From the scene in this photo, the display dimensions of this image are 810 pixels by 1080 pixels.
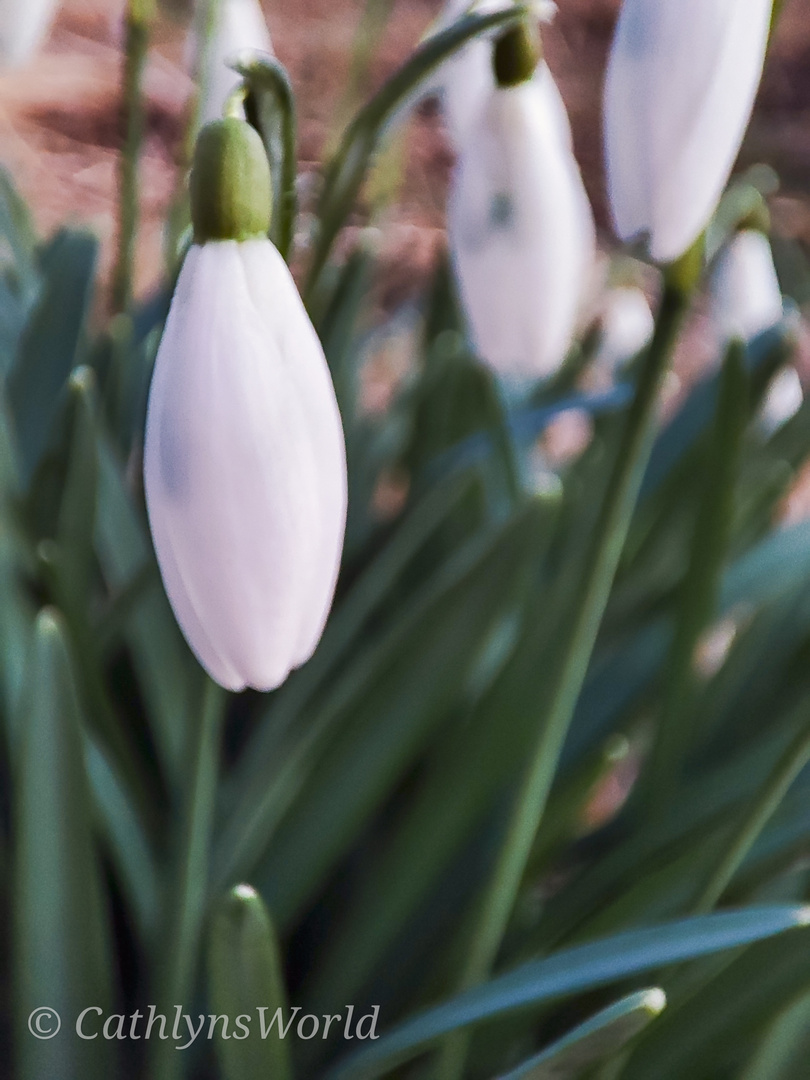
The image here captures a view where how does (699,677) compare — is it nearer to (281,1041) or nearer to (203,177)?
(281,1041)

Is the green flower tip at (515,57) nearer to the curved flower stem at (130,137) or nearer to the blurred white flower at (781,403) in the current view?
the curved flower stem at (130,137)

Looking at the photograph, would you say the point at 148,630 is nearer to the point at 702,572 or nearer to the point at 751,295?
the point at 702,572

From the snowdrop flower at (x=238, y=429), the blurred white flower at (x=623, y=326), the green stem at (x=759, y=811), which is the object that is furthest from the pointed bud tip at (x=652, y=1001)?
the blurred white flower at (x=623, y=326)

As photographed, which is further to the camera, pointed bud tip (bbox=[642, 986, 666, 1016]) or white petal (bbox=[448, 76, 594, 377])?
white petal (bbox=[448, 76, 594, 377])

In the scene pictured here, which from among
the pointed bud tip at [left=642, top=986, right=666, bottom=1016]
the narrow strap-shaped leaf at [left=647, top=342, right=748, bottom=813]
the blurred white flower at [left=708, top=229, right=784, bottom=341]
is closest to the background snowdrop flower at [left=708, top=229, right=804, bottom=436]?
the blurred white flower at [left=708, top=229, right=784, bottom=341]

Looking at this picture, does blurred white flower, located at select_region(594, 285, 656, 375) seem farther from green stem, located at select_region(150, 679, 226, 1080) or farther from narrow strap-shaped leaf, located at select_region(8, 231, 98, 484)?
green stem, located at select_region(150, 679, 226, 1080)
